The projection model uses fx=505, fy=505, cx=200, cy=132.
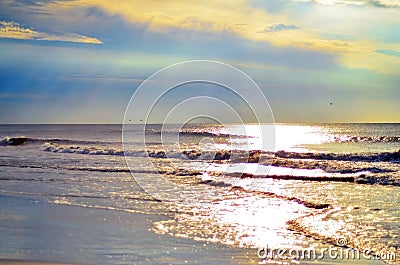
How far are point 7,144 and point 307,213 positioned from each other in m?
47.3

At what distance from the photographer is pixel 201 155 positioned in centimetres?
3781

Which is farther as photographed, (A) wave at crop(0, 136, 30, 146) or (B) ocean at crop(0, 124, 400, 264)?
(A) wave at crop(0, 136, 30, 146)

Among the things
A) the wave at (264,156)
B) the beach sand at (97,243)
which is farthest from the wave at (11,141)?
the beach sand at (97,243)

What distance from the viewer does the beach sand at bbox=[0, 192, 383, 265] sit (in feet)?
27.7

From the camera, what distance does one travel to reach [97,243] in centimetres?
951

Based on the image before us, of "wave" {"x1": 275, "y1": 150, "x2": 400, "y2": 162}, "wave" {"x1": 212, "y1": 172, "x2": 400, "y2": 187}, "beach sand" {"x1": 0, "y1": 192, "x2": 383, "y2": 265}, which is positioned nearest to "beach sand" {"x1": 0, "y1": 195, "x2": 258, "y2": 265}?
"beach sand" {"x1": 0, "y1": 192, "x2": 383, "y2": 265}

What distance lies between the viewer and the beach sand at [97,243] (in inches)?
333

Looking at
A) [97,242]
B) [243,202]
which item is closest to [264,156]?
[243,202]

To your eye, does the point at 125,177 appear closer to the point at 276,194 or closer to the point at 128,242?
the point at 276,194

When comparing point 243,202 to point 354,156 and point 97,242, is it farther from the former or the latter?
point 354,156

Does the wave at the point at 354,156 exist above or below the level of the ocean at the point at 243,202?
above

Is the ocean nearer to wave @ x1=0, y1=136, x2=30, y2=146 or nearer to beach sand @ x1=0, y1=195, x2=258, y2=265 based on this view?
beach sand @ x1=0, y1=195, x2=258, y2=265

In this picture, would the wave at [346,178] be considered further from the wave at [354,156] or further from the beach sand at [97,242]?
the wave at [354,156]

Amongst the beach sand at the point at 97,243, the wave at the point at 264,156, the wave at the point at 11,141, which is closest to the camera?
the beach sand at the point at 97,243
